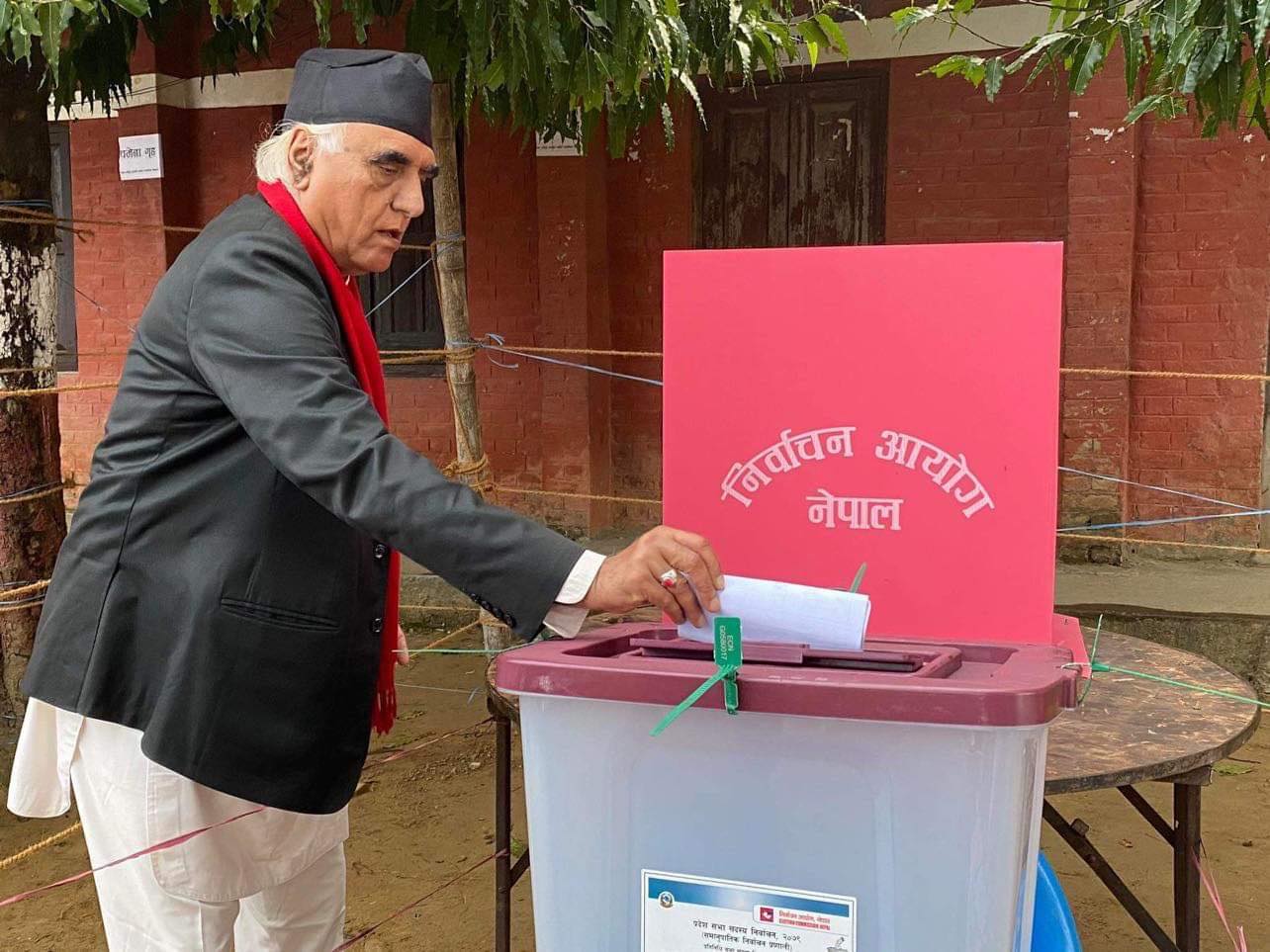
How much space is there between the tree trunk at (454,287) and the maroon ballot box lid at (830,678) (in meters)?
2.87

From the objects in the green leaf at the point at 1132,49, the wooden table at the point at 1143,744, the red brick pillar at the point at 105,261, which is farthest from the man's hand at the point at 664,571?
the red brick pillar at the point at 105,261

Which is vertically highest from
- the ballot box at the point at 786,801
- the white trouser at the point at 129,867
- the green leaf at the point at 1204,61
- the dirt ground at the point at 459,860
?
the green leaf at the point at 1204,61

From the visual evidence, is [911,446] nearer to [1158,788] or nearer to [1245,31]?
[1245,31]

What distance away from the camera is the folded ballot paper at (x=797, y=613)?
47.6 inches

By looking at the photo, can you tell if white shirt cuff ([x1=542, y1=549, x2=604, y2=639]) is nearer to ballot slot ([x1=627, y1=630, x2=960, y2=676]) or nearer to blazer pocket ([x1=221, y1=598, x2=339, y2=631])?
ballot slot ([x1=627, y1=630, x2=960, y2=676])

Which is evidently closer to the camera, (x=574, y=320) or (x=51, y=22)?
(x=51, y=22)

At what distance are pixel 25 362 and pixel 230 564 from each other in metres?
2.96

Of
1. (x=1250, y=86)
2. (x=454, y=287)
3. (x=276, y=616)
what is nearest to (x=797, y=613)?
(x=276, y=616)

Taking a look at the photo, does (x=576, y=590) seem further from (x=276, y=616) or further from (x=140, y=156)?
(x=140, y=156)

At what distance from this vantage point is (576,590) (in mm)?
1368

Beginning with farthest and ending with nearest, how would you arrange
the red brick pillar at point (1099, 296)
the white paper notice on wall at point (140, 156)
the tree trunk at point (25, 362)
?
the white paper notice on wall at point (140, 156), the red brick pillar at point (1099, 296), the tree trunk at point (25, 362)

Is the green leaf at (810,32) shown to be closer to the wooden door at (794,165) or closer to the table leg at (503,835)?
the table leg at (503,835)

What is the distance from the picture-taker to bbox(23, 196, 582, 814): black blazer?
1.53m

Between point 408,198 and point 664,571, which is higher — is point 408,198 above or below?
above
